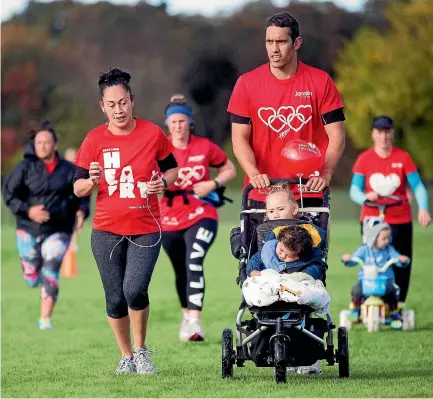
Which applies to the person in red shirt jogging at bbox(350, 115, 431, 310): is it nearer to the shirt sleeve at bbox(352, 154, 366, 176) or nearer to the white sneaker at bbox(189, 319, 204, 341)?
the shirt sleeve at bbox(352, 154, 366, 176)

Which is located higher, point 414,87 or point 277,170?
point 414,87

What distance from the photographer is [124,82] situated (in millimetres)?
10188

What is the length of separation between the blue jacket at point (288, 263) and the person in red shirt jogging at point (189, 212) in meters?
3.75

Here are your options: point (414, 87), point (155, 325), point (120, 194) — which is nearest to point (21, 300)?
point (155, 325)

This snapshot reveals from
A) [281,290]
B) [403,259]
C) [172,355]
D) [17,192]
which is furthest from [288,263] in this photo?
[17,192]

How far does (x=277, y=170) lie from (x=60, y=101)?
58.5m

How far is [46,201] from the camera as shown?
1506 centimetres

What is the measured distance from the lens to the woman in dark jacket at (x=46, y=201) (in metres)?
15.0

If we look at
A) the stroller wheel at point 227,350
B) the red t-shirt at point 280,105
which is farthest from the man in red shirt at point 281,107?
the stroller wheel at point 227,350

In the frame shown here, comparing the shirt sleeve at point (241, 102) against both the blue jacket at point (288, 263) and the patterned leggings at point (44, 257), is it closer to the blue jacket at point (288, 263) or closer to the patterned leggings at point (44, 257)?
the blue jacket at point (288, 263)

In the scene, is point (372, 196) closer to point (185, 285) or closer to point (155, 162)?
point (185, 285)

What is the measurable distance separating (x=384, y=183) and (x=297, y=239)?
5617 millimetres

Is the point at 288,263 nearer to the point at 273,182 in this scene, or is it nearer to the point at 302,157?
the point at 273,182

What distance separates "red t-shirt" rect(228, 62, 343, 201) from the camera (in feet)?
33.2
